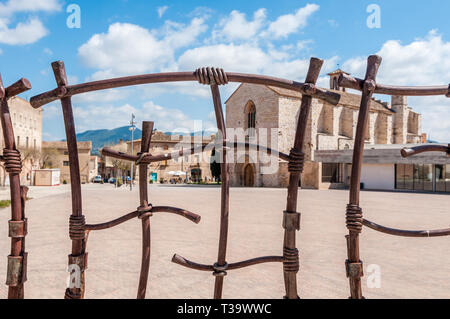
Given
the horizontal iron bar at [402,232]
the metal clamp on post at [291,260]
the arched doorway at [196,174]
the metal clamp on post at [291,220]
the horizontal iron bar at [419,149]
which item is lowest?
the arched doorway at [196,174]

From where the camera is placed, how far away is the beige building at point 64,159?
5212 cm

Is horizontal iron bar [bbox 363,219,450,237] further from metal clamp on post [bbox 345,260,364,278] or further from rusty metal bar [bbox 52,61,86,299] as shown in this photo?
rusty metal bar [bbox 52,61,86,299]

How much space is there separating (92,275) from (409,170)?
108ft

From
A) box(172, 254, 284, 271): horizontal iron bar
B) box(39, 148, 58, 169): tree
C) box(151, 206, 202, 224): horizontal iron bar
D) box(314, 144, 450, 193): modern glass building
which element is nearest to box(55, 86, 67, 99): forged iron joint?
box(151, 206, 202, 224): horizontal iron bar

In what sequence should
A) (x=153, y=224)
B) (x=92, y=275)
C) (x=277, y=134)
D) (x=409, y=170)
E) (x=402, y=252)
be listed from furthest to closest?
(x=277, y=134) < (x=409, y=170) < (x=153, y=224) < (x=402, y=252) < (x=92, y=275)

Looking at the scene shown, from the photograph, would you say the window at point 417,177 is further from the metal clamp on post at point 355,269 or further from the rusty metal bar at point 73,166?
the rusty metal bar at point 73,166

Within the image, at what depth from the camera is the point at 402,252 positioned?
7.16 meters

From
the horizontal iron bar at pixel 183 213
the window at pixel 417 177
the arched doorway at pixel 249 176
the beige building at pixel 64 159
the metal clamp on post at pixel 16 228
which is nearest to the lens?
the horizontal iron bar at pixel 183 213

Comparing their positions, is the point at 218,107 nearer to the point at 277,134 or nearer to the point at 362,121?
the point at 362,121

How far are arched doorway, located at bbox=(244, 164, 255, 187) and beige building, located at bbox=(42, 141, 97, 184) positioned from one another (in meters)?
24.6

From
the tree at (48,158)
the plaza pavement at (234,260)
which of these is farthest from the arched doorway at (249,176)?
the tree at (48,158)

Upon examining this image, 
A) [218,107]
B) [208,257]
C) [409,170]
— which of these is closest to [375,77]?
[218,107]

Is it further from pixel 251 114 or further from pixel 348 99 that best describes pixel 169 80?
pixel 348 99

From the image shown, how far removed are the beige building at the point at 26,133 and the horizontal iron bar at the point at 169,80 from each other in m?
44.4
